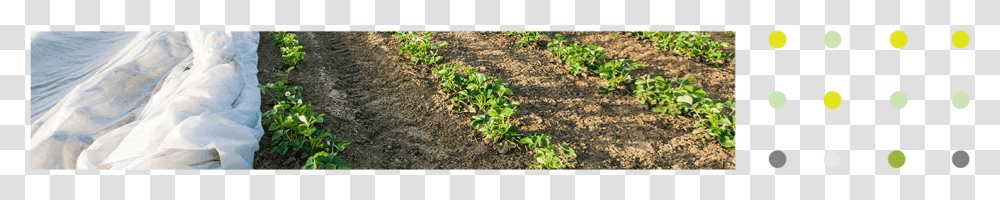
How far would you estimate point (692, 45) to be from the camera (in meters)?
3.68

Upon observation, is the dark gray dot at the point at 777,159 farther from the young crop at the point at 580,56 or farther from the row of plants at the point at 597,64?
the young crop at the point at 580,56

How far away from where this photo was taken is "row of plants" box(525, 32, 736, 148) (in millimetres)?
2467

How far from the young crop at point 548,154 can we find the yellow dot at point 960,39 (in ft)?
4.70

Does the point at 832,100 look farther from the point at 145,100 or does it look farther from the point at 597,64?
the point at 145,100

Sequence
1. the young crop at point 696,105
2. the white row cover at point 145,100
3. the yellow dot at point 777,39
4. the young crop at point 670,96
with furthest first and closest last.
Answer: the young crop at point 670,96 < the young crop at point 696,105 < the white row cover at point 145,100 < the yellow dot at point 777,39

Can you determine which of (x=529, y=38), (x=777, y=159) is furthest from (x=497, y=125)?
(x=529, y=38)

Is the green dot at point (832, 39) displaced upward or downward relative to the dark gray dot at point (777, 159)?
upward

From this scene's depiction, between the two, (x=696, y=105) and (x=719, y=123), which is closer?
(x=719, y=123)

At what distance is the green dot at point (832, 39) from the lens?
1308mm

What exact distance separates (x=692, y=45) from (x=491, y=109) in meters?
2.29

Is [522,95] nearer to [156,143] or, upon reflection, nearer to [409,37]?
[409,37]

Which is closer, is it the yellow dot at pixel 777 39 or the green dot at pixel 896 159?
the green dot at pixel 896 159

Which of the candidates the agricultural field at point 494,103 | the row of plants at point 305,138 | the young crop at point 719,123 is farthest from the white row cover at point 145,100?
the young crop at point 719,123

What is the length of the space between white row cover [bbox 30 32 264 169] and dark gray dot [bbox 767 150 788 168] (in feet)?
7.26
